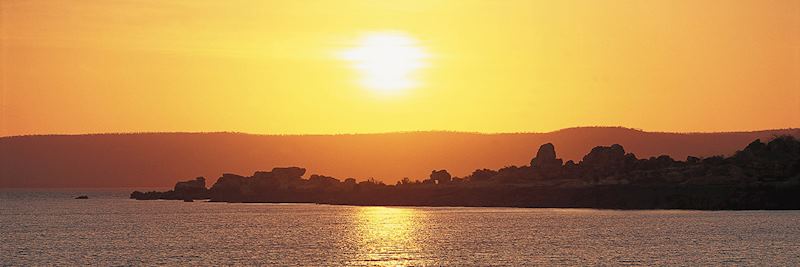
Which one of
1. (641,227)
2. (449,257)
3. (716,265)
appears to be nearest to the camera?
(716,265)

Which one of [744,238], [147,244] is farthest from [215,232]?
[744,238]

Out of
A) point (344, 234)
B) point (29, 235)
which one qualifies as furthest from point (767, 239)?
point (29, 235)

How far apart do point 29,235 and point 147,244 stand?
27.6m

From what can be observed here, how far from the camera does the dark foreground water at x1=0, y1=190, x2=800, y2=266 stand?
107125 millimetres

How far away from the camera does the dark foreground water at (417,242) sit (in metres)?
107

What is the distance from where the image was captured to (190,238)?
142000 millimetres

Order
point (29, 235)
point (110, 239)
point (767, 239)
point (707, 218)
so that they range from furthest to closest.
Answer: point (707, 218) → point (29, 235) → point (110, 239) → point (767, 239)

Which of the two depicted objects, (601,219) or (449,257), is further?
(601,219)

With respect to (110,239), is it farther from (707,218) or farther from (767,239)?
(707,218)

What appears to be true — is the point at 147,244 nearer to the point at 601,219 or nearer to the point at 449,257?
the point at 449,257

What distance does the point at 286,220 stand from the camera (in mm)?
199875

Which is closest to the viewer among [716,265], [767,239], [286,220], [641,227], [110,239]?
[716,265]

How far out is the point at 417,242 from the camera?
13125 cm

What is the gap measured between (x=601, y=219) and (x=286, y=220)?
1960 inches
